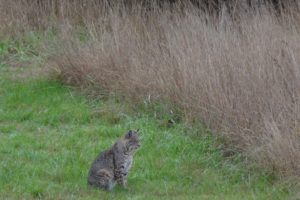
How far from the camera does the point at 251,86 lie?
31.8ft

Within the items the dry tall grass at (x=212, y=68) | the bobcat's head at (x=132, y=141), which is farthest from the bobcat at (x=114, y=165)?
the dry tall grass at (x=212, y=68)

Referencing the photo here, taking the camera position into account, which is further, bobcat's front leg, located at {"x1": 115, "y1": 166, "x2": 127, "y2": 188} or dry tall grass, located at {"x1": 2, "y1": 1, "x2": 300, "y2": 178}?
dry tall grass, located at {"x1": 2, "y1": 1, "x2": 300, "y2": 178}

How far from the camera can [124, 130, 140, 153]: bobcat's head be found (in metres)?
8.34

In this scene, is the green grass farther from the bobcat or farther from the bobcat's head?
the bobcat's head

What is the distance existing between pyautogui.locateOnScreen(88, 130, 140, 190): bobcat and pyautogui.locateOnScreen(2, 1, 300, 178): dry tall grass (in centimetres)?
134

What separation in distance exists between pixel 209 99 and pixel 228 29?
7.22 ft

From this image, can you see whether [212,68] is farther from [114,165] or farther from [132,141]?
[114,165]

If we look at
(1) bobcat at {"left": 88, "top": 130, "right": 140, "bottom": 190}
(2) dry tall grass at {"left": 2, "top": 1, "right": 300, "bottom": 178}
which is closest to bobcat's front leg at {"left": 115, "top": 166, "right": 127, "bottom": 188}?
(1) bobcat at {"left": 88, "top": 130, "right": 140, "bottom": 190}

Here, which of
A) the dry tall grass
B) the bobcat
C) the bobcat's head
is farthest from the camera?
the dry tall grass

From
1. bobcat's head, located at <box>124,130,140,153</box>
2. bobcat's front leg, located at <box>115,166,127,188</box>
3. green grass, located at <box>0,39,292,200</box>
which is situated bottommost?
green grass, located at <box>0,39,292,200</box>

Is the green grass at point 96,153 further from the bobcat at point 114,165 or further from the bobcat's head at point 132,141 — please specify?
the bobcat's head at point 132,141

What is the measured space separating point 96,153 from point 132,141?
4.05 ft

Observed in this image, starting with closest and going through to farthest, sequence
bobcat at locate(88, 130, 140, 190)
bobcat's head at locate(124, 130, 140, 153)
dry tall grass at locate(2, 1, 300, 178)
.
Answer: bobcat at locate(88, 130, 140, 190) → bobcat's head at locate(124, 130, 140, 153) → dry tall grass at locate(2, 1, 300, 178)

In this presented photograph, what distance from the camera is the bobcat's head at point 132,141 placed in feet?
27.3
